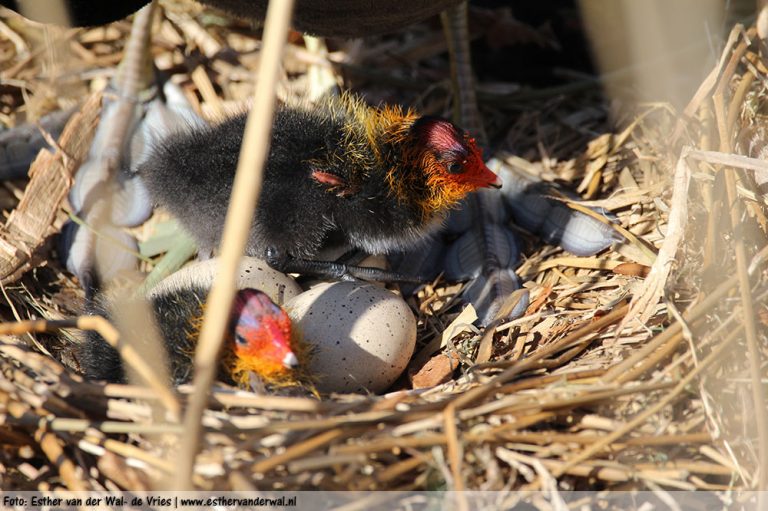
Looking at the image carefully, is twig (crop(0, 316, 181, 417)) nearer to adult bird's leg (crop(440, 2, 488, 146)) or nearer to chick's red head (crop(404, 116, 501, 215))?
chick's red head (crop(404, 116, 501, 215))

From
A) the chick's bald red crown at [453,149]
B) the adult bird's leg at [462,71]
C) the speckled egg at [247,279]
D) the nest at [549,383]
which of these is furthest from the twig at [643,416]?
the adult bird's leg at [462,71]

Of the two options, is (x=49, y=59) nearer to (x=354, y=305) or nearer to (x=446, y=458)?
(x=354, y=305)

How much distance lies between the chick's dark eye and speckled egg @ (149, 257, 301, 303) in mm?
545

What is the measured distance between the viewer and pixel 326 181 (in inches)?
86.3

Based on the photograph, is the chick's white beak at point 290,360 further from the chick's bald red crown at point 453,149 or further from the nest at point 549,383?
the chick's bald red crown at point 453,149

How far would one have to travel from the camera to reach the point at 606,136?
281 centimetres

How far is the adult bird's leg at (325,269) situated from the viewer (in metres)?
2.25

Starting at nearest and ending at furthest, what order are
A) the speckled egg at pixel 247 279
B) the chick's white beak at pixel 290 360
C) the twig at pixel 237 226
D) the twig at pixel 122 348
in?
1. the twig at pixel 237 226
2. the twig at pixel 122 348
3. the chick's white beak at pixel 290 360
4. the speckled egg at pixel 247 279

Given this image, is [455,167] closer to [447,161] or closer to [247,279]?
[447,161]

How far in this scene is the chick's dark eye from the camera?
222cm

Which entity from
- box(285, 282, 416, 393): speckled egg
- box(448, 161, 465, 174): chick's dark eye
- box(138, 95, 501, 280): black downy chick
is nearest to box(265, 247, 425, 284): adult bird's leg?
box(138, 95, 501, 280): black downy chick

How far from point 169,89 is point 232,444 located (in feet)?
6.32

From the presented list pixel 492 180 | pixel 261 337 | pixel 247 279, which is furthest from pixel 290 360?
pixel 492 180

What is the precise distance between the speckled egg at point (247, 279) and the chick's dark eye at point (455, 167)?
1.79 ft
